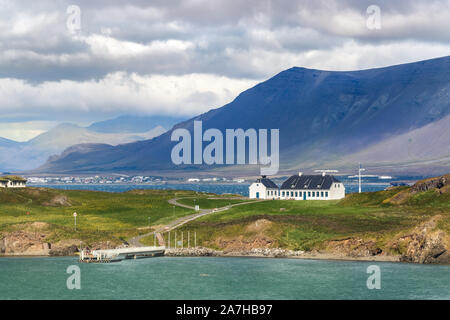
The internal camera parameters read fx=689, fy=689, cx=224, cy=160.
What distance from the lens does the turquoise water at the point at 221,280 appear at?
98750 mm

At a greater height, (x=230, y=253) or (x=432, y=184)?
(x=432, y=184)

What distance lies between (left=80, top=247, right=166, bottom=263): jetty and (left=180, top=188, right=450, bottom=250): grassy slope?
1092 centimetres

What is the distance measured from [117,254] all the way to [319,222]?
4275cm

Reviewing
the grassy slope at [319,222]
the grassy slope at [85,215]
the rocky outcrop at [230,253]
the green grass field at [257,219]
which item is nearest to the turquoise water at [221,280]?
the rocky outcrop at [230,253]

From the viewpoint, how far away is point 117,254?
131 meters

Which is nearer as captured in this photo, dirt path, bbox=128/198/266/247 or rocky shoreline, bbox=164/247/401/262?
rocky shoreline, bbox=164/247/401/262

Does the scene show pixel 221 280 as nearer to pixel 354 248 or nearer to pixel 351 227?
pixel 354 248

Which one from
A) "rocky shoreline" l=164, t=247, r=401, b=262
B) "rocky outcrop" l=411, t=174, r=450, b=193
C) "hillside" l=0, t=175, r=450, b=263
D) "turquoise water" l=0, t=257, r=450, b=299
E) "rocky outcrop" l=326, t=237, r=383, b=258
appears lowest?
"turquoise water" l=0, t=257, r=450, b=299

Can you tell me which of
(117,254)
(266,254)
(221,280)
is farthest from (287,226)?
(117,254)

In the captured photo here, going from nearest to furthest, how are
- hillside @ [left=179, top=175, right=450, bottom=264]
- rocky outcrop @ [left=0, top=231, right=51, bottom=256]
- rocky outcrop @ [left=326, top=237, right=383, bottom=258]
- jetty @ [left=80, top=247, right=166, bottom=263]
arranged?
hillside @ [left=179, top=175, right=450, bottom=264] < rocky outcrop @ [left=326, top=237, right=383, bottom=258] < jetty @ [left=80, top=247, right=166, bottom=263] < rocky outcrop @ [left=0, top=231, right=51, bottom=256]

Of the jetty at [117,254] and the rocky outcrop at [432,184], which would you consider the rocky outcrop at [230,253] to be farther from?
the rocky outcrop at [432,184]

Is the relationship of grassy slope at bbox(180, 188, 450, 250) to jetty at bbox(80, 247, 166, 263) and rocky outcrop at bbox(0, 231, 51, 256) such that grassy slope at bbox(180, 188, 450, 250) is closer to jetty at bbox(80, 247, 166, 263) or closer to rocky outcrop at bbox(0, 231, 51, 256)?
jetty at bbox(80, 247, 166, 263)

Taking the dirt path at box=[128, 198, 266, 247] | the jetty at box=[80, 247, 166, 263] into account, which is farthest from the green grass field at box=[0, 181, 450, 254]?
the jetty at box=[80, 247, 166, 263]

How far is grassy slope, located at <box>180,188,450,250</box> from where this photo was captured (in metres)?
134
